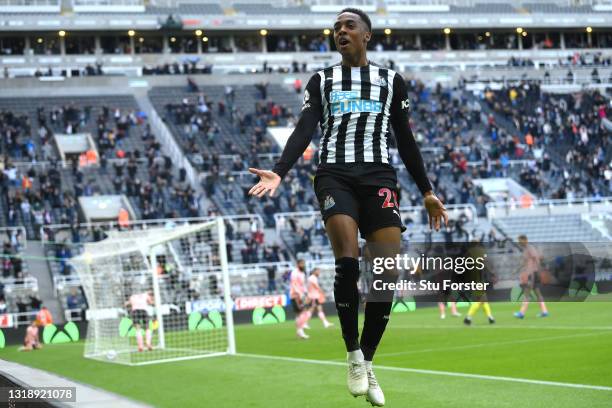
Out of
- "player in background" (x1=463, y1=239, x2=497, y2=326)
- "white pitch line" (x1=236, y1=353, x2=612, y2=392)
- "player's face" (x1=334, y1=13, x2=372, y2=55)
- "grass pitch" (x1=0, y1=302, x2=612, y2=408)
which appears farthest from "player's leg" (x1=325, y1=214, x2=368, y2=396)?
"white pitch line" (x1=236, y1=353, x2=612, y2=392)

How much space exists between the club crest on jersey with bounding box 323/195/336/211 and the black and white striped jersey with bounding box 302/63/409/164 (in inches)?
11.3

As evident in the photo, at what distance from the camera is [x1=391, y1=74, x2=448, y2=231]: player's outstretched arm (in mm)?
7227

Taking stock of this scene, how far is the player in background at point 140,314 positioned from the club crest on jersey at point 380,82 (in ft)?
51.6

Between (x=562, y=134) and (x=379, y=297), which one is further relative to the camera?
(x=562, y=134)

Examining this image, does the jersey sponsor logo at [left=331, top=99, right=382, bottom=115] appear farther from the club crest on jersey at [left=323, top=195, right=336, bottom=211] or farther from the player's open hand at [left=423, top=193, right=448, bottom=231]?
the player's open hand at [left=423, top=193, right=448, bottom=231]

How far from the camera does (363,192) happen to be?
6.96 m

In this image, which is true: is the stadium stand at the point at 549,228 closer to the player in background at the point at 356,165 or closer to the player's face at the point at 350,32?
the player in background at the point at 356,165

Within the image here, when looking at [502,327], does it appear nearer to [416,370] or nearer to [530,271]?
[416,370]

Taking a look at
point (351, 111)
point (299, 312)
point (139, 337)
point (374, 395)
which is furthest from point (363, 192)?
point (299, 312)

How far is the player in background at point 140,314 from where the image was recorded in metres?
22.1

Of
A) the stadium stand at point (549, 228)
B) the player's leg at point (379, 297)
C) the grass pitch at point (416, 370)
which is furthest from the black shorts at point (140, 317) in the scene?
the stadium stand at point (549, 228)

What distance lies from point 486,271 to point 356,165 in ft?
3.96

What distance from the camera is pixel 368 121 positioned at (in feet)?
23.2

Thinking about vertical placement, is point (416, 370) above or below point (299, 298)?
above
